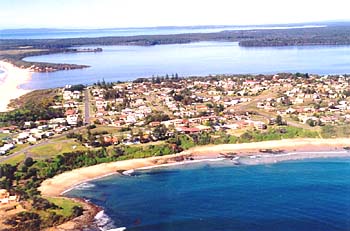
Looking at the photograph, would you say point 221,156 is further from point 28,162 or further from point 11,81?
point 11,81

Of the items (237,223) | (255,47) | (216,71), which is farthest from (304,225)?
Result: (255,47)

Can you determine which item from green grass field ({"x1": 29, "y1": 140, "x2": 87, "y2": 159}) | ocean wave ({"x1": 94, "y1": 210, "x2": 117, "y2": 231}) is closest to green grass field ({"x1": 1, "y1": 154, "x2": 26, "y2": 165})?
green grass field ({"x1": 29, "y1": 140, "x2": 87, "y2": 159})

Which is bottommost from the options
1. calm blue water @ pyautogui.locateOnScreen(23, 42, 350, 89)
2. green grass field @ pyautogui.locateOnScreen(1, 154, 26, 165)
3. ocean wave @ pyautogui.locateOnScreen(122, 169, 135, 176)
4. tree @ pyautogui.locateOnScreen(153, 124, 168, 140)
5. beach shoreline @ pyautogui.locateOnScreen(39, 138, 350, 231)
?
ocean wave @ pyautogui.locateOnScreen(122, 169, 135, 176)

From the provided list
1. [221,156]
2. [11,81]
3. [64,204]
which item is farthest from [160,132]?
[11,81]

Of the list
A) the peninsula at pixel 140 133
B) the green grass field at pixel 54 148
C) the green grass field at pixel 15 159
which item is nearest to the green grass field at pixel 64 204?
the peninsula at pixel 140 133

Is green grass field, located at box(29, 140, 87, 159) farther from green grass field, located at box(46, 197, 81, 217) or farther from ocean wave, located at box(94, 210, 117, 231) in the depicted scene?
ocean wave, located at box(94, 210, 117, 231)

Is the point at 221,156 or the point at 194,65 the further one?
the point at 194,65
